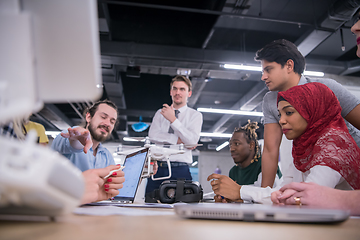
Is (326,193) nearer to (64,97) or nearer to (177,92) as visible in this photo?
(64,97)

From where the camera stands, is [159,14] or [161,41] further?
[161,41]

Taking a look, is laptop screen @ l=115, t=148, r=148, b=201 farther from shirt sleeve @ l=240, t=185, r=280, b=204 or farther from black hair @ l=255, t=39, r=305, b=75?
black hair @ l=255, t=39, r=305, b=75

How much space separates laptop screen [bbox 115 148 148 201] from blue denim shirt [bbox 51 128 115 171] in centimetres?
31

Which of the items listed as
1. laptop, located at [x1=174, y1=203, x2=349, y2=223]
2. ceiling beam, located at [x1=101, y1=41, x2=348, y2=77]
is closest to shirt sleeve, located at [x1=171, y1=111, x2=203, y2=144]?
laptop, located at [x1=174, y1=203, x2=349, y2=223]

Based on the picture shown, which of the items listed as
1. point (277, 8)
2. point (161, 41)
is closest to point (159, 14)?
point (161, 41)

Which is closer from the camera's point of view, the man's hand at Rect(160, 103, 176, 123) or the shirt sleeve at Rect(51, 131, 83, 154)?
the shirt sleeve at Rect(51, 131, 83, 154)

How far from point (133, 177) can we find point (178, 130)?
2.27 ft

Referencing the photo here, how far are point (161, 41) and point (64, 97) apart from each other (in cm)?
508

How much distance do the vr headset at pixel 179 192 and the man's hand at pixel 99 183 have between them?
495mm

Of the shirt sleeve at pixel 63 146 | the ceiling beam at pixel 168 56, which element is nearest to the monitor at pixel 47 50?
the shirt sleeve at pixel 63 146

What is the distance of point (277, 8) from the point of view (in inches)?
172

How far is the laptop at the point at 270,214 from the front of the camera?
0.39 meters

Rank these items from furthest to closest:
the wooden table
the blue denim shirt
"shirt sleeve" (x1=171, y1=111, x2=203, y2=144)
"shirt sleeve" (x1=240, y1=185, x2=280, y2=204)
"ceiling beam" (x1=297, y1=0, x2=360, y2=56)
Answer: "ceiling beam" (x1=297, y1=0, x2=360, y2=56) < "shirt sleeve" (x1=171, y1=111, x2=203, y2=144) < the blue denim shirt < "shirt sleeve" (x1=240, y1=185, x2=280, y2=204) < the wooden table

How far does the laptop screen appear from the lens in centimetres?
128
